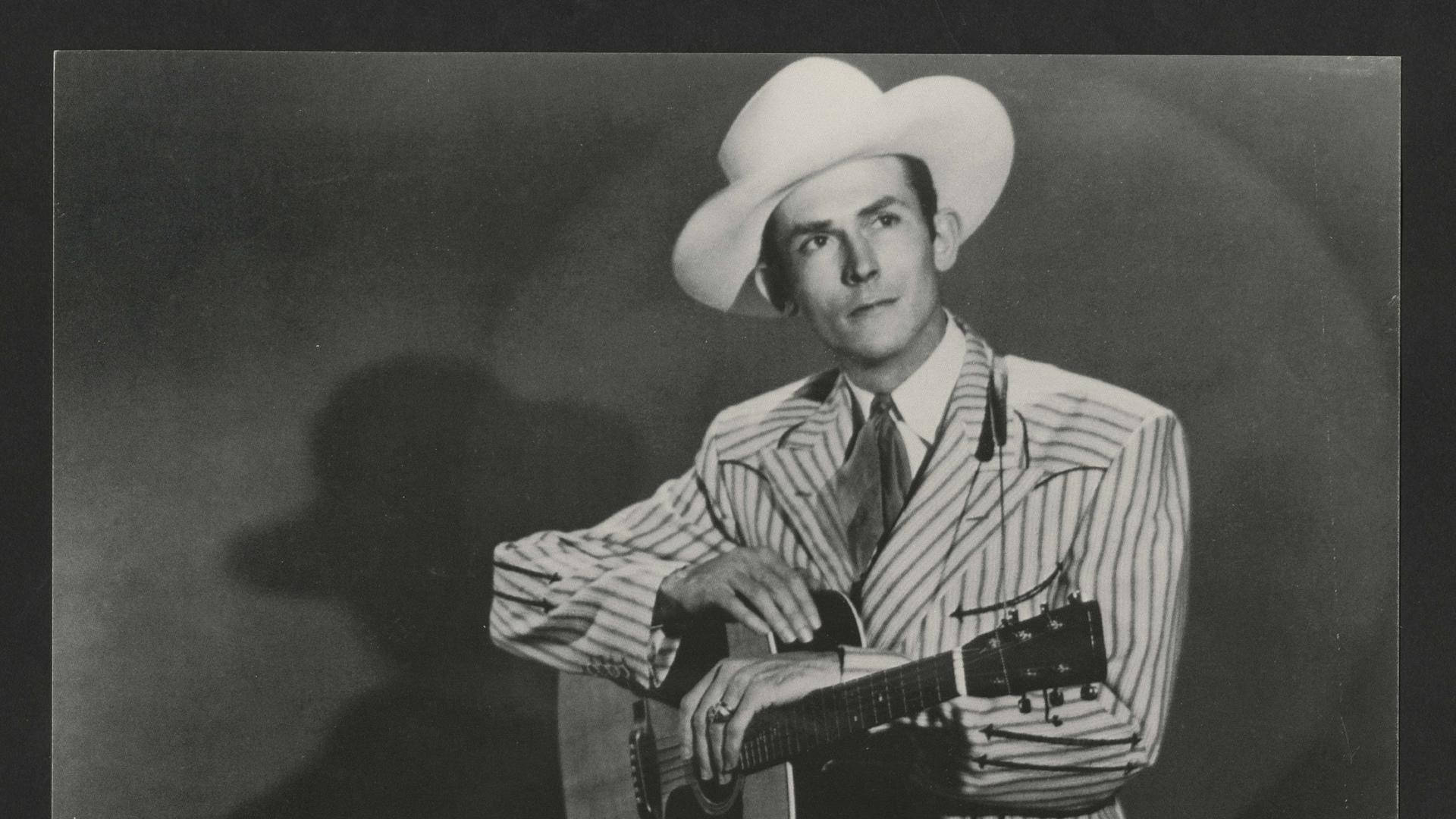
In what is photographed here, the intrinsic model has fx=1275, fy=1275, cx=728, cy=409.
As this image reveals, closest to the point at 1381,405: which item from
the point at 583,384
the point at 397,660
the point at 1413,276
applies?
the point at 1413,276

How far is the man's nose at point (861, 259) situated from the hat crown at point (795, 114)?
215 mm

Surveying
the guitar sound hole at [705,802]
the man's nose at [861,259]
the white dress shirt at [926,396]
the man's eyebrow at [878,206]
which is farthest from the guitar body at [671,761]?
the man's eyebrow at [878,206]

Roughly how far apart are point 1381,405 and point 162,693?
Answer: 2.81m

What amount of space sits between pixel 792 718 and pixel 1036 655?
0.50 metres

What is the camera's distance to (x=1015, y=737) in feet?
8.39

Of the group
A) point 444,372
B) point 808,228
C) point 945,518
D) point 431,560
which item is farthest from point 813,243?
point 431,560

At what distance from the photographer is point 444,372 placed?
2814 millimetres

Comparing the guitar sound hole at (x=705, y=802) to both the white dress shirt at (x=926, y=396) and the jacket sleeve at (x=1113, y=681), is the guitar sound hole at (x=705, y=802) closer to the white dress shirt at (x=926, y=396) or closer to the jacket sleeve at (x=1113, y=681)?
the jacket sleeve at (x=1113, y=681)

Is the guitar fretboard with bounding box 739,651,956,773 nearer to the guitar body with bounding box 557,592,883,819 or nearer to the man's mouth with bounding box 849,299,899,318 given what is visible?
the guitar body with bounding box 557,592,883,819

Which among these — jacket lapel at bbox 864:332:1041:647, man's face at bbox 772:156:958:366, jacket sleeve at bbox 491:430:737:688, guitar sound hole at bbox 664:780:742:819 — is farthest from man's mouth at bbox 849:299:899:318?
guitar sound hole at bbox 664:780:742:819

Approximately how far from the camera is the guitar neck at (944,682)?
2502 mm

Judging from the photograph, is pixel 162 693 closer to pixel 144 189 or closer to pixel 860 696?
pixel 144 189

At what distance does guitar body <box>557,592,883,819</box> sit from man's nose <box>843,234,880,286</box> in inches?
27.0

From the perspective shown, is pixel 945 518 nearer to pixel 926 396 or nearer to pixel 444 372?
pixel 926 396
